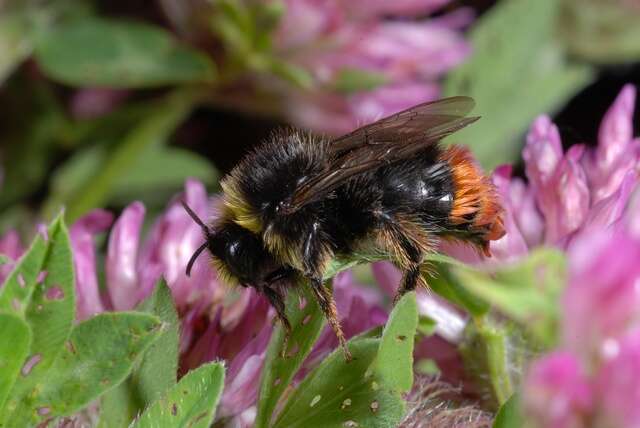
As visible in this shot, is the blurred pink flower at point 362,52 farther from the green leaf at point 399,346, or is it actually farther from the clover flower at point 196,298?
the green leaf at point 399,346

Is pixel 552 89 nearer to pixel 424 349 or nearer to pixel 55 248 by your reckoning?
pixel 424 349

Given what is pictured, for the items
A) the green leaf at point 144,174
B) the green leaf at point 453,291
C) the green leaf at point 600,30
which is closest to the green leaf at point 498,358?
the green leaf at point 453,291

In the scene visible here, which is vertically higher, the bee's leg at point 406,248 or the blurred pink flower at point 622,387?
the blurred pink flower at point 622,387

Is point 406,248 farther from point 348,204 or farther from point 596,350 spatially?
point 596,350

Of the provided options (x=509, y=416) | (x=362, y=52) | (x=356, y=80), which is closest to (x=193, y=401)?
(x=509, y=416)

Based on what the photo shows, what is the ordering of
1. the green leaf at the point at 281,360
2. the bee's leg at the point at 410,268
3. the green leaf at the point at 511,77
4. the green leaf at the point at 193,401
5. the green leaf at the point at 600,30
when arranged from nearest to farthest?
1. the green leaf at the point at 193,401
2. the green leaf at the point at 281,360
3. the bee's leg at the point at 410,268
4. the green leaf at the point at 511,77
5. the green leaf at the point at 600,30

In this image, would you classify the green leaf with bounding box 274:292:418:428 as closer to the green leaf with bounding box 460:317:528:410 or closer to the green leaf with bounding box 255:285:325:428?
the green leaf with bounding box 255:285:325:428
